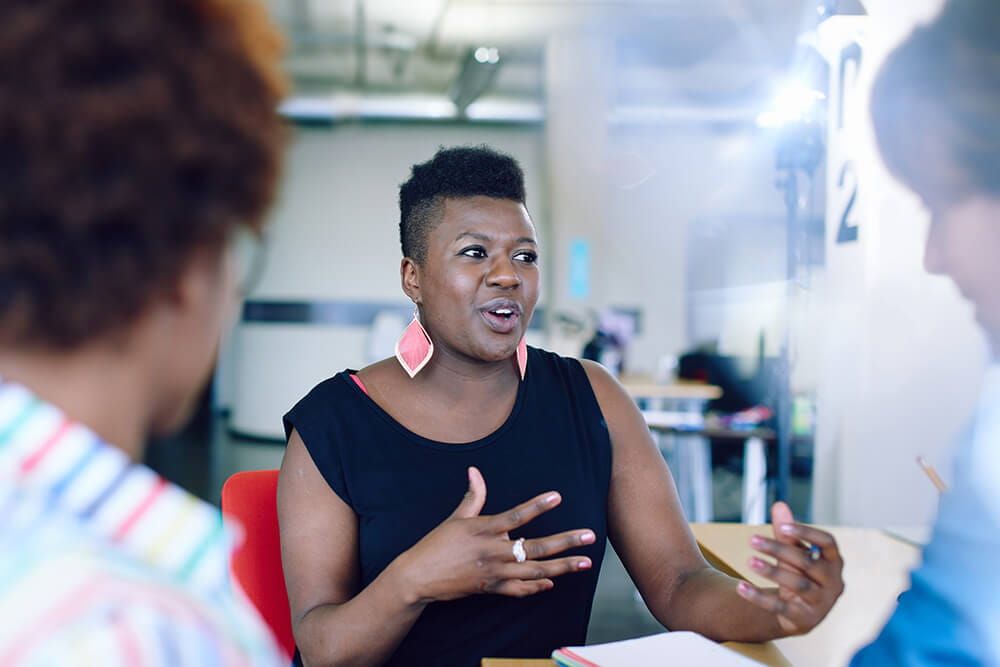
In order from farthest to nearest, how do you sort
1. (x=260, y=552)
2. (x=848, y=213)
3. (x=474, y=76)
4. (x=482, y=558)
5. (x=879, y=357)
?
1. (x=474, y=76)
2. (x=848, y=213)
3. (x=879, y=357)
4. (x=260, y=552)
5. (x=482, y=558)

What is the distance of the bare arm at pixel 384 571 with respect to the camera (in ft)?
3.56

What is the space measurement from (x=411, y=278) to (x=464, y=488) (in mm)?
403

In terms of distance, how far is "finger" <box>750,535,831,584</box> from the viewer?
100 cm

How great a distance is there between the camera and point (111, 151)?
18.9 inches

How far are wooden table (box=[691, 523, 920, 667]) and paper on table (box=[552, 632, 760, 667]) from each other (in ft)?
0.46

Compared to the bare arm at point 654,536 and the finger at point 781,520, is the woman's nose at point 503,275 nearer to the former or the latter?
the bare arm at point 654,536

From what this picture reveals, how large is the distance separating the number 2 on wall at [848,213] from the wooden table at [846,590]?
2.03 m

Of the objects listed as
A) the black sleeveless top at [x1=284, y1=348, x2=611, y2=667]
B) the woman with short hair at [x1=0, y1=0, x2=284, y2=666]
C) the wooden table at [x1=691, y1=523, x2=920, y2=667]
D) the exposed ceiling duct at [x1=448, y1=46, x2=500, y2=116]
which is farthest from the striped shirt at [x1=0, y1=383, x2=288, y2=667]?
the exposed ceiling duct at [x1=448, y1=46, x2=500, y2=116]

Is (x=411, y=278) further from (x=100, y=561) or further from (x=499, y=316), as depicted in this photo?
(x=100, y=561)

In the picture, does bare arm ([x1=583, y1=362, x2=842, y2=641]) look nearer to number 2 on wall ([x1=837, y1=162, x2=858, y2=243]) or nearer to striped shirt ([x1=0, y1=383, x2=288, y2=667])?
striped shirt ([x1=0, y1=383, x2=288, y2=667])

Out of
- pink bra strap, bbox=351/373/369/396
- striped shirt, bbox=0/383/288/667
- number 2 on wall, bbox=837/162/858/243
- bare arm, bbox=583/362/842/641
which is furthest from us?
number 2 on wall, bbox=837/162/858/243

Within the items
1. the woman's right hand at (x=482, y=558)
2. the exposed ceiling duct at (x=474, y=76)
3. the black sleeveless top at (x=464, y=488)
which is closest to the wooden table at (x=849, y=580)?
the black sleeveless top at (x=464, y=488)

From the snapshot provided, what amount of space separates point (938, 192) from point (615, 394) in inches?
26.7

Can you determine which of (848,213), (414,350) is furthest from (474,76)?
(414,350)
